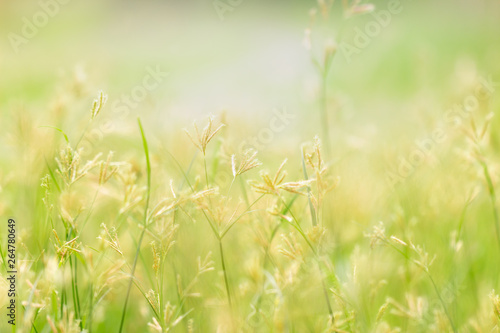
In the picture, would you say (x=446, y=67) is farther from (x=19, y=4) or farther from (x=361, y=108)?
(x=19, y=4)

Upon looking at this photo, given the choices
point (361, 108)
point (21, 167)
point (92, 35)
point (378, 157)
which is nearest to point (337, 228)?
point (378, 157)

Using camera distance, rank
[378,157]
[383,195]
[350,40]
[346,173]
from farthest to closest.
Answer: [350,40]
[378,157]
[346,173]
[383,195]

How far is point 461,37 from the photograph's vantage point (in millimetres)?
8039

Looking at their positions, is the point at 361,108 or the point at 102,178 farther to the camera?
the point at 361,108

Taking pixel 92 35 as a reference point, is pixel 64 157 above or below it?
below

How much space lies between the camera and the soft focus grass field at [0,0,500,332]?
3.31 feet

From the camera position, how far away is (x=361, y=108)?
525 cm

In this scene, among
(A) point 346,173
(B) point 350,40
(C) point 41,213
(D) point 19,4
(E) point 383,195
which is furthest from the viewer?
(D) point 19,4

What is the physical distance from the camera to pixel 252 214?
4.26ft

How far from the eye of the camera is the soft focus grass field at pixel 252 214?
1009mm

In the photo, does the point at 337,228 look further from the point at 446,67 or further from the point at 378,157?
the point at 446,67

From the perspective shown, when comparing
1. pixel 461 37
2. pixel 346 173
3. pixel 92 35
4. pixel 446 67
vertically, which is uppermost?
pixel 92 35

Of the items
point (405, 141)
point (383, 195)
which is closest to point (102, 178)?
point (383, 195)

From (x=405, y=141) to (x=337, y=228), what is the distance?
1.01 meters
